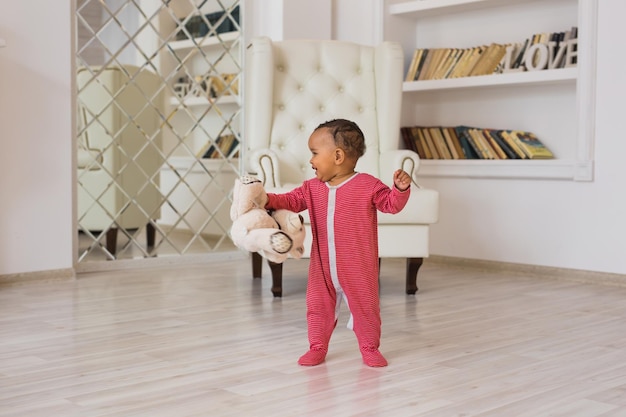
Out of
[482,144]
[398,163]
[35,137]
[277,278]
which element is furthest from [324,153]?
[482,144]

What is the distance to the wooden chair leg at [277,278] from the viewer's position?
326 centimetres

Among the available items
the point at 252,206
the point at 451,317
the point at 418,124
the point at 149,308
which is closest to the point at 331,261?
the point at 252,206

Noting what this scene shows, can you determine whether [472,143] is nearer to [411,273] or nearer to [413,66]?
[413,66]

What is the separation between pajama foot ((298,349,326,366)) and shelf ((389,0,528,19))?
268cm

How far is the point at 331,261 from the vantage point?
2.23 meters

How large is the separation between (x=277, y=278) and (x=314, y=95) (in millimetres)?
987

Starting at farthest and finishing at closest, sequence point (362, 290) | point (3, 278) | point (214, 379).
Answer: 1. point (3, 278)
2. point (362, 290)
3. point (214, 379)

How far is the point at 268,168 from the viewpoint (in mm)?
3375

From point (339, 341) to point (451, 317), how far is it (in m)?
0.56

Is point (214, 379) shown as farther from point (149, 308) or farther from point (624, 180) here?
point (624, 180)

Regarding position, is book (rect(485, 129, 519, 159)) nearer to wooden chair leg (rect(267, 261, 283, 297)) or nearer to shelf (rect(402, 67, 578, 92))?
shelf (rect(402, 67, 578, 92))

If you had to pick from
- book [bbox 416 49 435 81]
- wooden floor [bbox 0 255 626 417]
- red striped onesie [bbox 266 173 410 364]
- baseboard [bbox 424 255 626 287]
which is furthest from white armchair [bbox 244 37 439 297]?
red striped onesie [bbox 266 173 410 364]

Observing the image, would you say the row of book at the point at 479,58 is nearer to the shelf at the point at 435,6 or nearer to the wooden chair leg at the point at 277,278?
the shelf at the point at 435,6

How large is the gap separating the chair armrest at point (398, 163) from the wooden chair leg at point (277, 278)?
660mm
